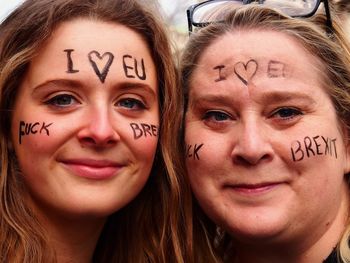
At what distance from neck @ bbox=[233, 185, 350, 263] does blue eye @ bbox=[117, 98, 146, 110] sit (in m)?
0.88

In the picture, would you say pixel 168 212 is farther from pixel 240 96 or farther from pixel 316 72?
pixel 316 72

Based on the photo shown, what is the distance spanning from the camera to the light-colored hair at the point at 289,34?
2.55 m

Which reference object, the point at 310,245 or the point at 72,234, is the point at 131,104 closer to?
the point at 72,234

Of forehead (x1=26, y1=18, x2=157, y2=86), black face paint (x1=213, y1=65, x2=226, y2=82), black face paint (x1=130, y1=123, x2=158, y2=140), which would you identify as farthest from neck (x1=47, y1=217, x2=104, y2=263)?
black face paint (x1=213, y1=65, x2=226, y2=82)

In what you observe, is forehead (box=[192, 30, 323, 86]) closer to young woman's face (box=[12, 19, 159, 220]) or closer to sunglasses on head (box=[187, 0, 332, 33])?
sunglasses on head (box=[187, 0, 332, 33])

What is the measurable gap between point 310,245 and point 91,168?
113 centimetres

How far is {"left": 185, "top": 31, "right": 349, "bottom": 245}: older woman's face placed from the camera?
7.64ft

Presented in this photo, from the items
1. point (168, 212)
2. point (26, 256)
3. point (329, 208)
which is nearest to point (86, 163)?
point (26, 256)

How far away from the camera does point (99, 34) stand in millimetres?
2424

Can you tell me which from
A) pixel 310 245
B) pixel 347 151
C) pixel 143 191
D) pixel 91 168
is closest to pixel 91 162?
pixel 91 168

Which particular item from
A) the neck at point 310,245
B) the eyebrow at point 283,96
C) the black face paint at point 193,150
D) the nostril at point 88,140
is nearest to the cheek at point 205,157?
the black face paint at point 193,150

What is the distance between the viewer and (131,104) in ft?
8.17

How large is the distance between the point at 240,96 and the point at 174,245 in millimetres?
890

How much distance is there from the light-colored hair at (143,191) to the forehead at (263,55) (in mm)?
290
